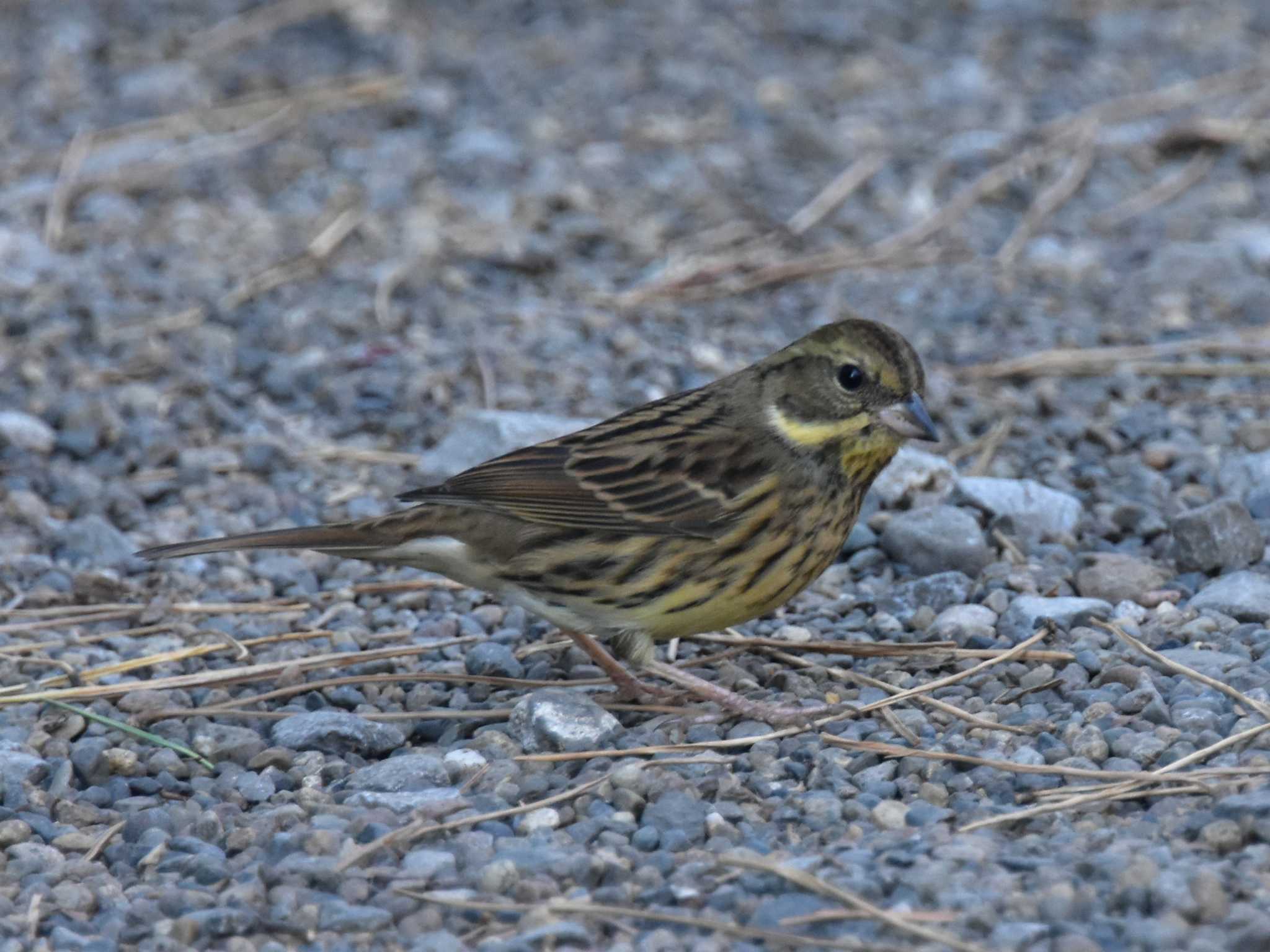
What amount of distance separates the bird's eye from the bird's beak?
0.10m

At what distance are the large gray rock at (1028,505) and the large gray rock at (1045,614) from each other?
65 cm

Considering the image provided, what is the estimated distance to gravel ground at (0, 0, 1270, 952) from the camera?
399 cm

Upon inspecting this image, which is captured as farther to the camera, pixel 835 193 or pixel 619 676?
pixel 835 193

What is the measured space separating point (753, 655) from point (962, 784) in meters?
1.21

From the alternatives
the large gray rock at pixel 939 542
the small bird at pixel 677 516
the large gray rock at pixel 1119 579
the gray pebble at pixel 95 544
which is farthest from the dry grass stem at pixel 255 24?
the large gray rock at pixel 1119 579

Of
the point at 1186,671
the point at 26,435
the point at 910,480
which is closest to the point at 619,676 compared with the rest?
the point at 1186,671

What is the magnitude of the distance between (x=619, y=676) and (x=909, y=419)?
1.08 meters

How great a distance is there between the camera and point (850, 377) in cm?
530

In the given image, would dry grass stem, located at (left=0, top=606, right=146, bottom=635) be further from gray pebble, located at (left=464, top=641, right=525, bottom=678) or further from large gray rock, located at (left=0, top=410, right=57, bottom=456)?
large gray rock, located at (left=0, top=410, right=57, bottom=456)

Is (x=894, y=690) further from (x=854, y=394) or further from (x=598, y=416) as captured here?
(x=598, y=416)

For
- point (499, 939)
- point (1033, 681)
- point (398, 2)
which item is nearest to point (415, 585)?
point (1033, 681)

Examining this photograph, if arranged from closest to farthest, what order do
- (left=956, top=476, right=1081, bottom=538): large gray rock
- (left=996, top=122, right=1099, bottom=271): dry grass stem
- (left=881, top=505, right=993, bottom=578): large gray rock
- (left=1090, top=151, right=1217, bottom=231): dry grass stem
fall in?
(left=881, top=505, right=993, bottom=578): large gray rock → (left=956, top=476, right=1081, bottom=538): large gray rock → (left=996, top=122, right=1099, bottom=271): dry grass stem → (left=1090, top=151, right=1217, bottom=231): dry grass stem

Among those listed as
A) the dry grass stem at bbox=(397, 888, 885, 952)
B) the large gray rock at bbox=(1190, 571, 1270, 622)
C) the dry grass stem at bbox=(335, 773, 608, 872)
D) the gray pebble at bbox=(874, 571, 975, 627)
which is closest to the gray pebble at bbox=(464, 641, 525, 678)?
the dry grass stem at bbox=(335, 773, 608, 872)

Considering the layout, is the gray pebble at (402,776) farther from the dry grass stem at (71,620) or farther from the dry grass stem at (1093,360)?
the dry grass stem at (1093,360)
